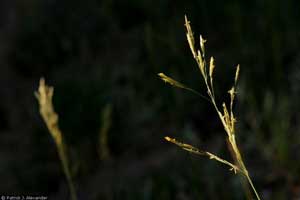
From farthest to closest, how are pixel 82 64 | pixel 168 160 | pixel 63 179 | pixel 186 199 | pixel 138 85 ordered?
1. pixel 82 64
2. pixel 138 85
3. pixel 63 179
4. pixel 168 160
5. pixel 186 199

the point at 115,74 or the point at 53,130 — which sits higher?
the point at 115,74

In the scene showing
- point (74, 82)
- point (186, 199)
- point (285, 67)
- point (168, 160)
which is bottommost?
point (186, 199)

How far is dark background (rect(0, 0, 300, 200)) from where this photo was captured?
284 cm

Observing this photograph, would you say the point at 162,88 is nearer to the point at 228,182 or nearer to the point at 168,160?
the point at 168,160

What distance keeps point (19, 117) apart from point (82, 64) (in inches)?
30.7

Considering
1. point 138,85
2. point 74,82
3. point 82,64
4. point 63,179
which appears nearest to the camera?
point 63,179

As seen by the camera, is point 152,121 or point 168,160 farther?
point 152,121

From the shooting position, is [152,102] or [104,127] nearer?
[104,127]

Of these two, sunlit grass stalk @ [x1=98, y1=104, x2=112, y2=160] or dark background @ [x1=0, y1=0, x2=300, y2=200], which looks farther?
dark background @ [x1=0, y1=0, x2=300, y2=200]

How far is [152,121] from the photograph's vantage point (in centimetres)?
388

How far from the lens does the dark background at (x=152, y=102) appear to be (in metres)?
2.84

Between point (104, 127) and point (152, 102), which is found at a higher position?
point (152, 102)

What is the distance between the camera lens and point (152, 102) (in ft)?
13.2

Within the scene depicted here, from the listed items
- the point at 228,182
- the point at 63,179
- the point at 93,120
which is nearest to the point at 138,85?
the point at 93,120
